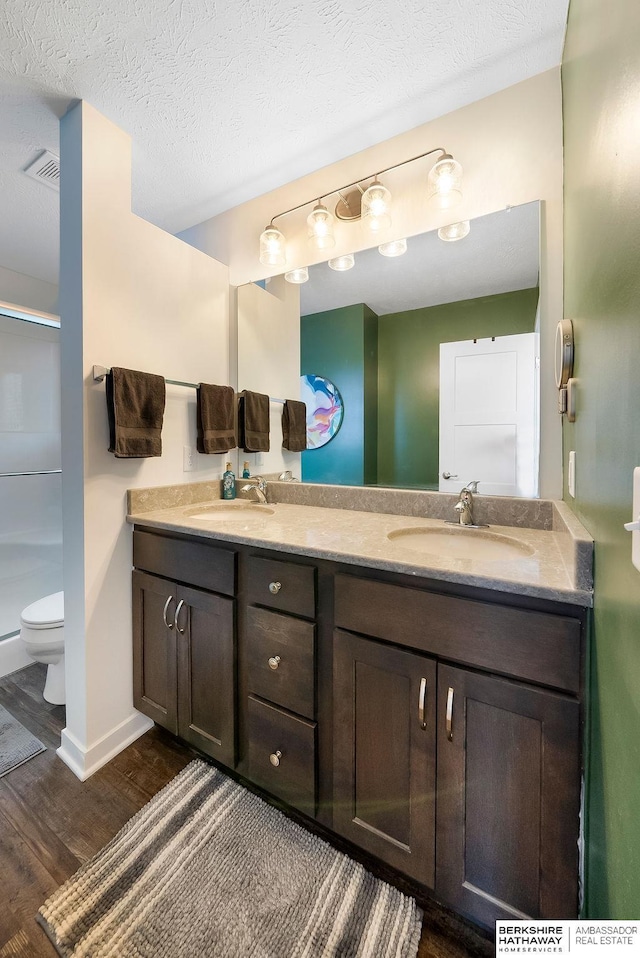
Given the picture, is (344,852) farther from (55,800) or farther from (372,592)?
(55,800)

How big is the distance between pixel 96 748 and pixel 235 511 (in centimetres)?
104

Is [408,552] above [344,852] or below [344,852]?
above

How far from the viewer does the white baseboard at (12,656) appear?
6.57ft

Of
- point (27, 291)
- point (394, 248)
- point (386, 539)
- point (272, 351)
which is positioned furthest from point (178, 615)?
point (27, 291)

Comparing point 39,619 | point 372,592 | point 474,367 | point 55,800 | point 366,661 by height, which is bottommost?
point 55,800

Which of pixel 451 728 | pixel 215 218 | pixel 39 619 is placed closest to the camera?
pixel 451 728

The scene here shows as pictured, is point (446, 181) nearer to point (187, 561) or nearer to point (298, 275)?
point (298, 275)

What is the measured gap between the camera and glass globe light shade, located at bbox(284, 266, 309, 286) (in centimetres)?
178

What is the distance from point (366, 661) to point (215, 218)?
2.28 meters

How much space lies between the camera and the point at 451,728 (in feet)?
2.87

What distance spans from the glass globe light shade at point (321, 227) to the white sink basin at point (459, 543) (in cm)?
131

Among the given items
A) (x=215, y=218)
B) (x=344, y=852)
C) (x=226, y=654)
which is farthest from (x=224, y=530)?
(x=215, y=218)

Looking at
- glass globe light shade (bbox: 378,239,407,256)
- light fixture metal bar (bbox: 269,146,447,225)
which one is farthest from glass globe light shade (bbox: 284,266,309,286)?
glass globe light shade (bbox: 378,239,407,256)

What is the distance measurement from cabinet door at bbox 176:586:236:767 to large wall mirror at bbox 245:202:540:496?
0.76 metres
